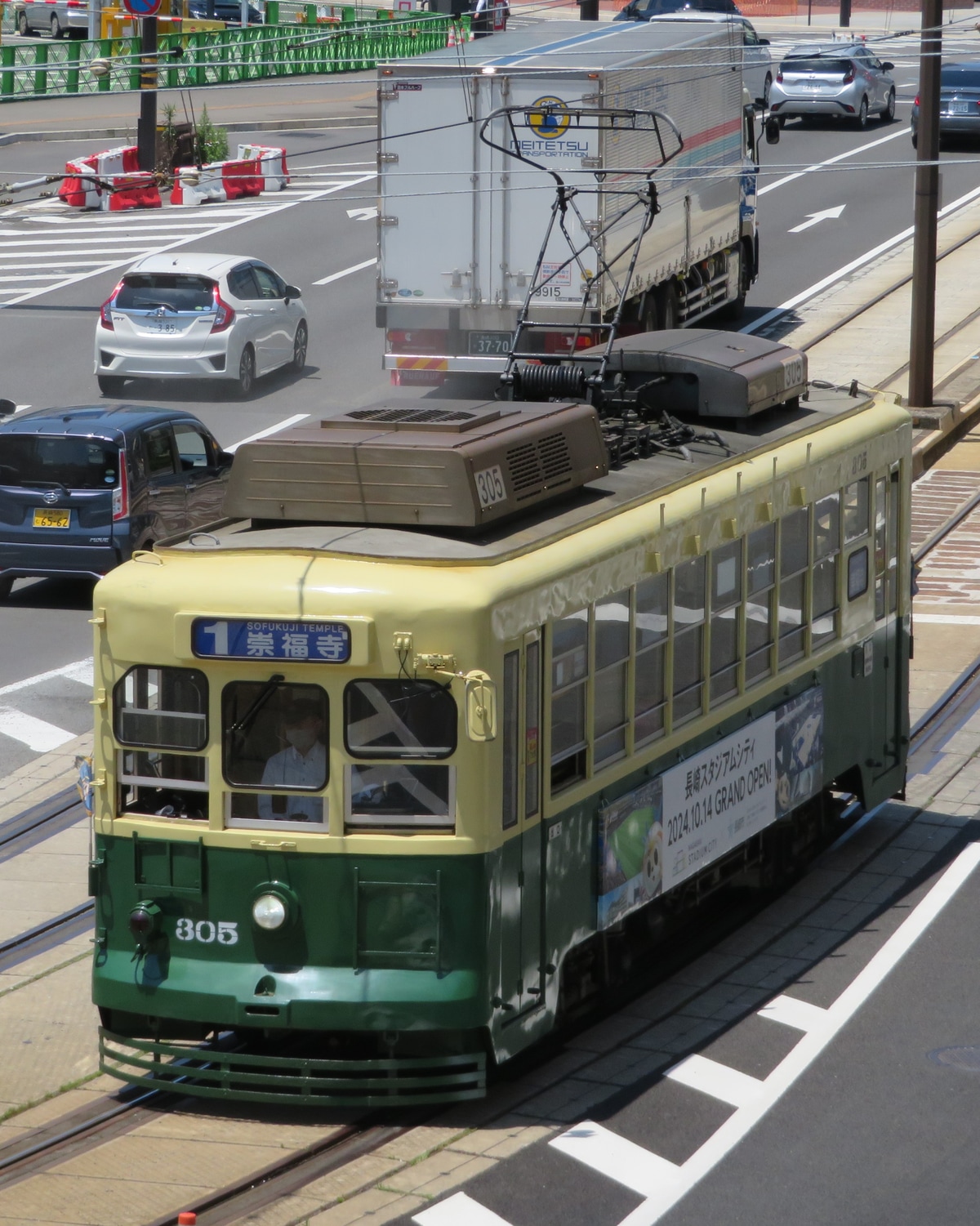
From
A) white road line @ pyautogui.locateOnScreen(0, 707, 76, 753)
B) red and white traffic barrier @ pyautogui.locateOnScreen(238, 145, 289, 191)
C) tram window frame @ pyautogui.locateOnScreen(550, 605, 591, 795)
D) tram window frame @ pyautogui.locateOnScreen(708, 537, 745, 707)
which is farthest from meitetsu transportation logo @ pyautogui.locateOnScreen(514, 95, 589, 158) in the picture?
red and white traffic barrier @ pyautogui.locateOnScreen(238, 145, 289, 191)

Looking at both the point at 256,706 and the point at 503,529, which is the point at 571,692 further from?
the point at 256,706

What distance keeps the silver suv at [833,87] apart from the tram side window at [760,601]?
102 ft

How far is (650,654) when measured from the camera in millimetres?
9312

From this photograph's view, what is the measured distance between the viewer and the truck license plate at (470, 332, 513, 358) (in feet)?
70.5

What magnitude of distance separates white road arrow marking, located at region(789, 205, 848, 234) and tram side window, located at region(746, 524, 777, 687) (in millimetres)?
23501

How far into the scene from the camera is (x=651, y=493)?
9.47 metres

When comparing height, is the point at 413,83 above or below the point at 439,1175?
above

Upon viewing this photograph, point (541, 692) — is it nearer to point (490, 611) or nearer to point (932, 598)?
point (490, 611)

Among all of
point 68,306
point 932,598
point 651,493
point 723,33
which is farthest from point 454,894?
point 68,306

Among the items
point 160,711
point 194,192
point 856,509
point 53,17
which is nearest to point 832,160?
point 194,192

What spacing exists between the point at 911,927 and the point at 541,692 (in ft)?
11.7

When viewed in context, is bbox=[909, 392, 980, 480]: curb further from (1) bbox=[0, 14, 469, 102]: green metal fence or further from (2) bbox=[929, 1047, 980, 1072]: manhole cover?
(1) bbox=[0, 14, 469, 102]: green metal fence

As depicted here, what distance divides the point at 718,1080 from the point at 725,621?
2208 mm

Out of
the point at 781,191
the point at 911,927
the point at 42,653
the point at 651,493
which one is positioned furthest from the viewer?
the point at 781,191
